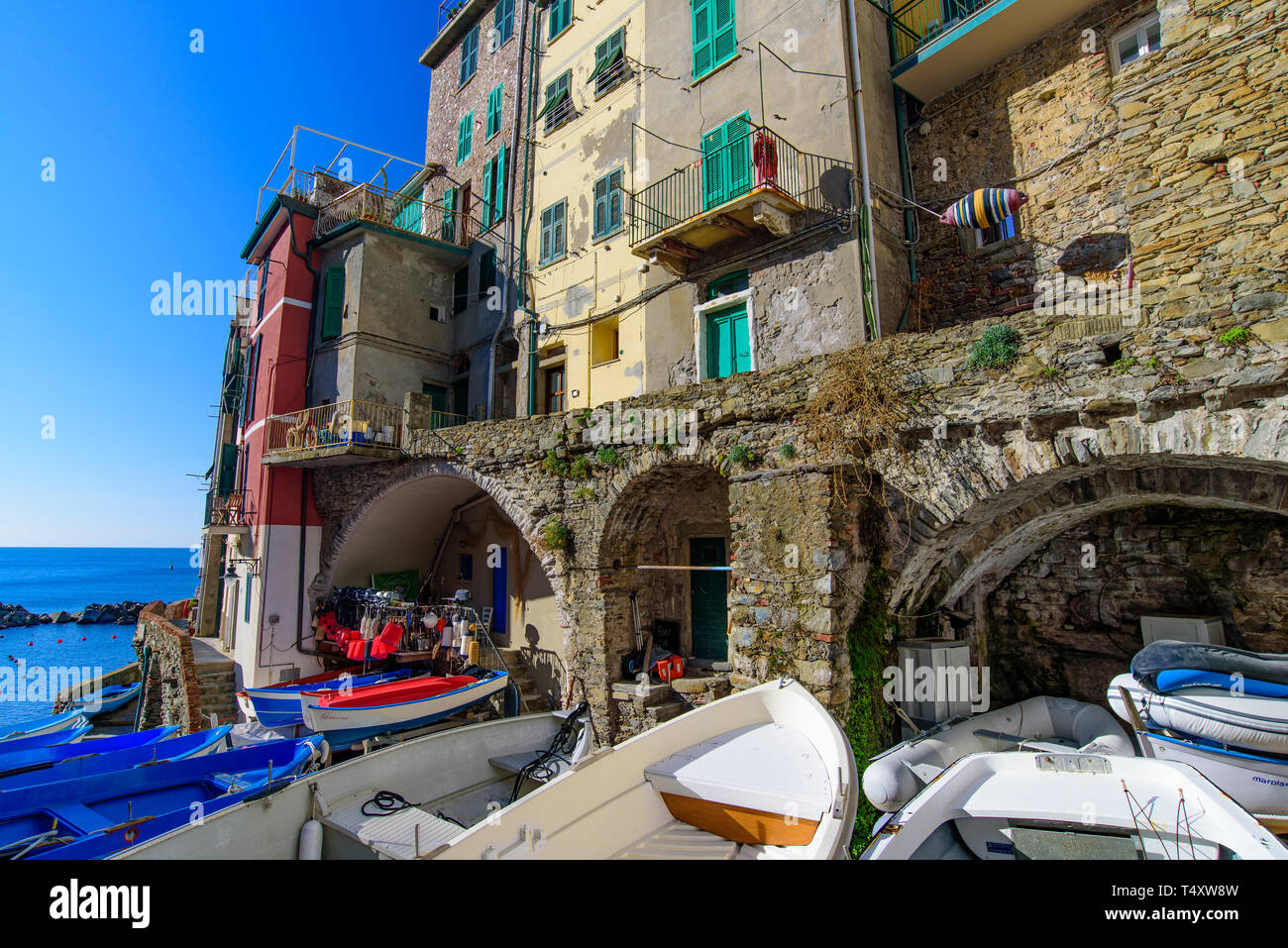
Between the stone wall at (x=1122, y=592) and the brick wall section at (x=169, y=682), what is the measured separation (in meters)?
14.5

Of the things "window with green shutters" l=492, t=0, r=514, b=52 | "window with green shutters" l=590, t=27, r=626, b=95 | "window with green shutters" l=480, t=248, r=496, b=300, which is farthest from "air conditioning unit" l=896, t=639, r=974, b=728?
"window with green shutters" l=492, t=0, r=514, b=52

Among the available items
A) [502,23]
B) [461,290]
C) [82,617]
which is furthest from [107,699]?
[82,617]

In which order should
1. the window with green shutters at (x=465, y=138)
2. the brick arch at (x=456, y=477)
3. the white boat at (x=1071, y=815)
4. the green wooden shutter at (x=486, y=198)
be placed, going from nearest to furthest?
the white boat at (x=1071, y=815) < the brick arch at (x=456, y=477) < the green wooden shutter at (x=486, y=198) < the window with green shutters at (x=465, y=138)

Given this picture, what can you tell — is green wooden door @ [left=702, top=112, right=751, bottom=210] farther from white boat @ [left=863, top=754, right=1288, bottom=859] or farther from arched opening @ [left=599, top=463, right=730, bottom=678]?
white boat @ [left=863, top=754, right=1288, bottom=859]

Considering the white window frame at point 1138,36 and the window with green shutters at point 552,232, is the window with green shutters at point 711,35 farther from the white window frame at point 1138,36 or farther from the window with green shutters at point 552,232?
the white window frame at point 1138,36

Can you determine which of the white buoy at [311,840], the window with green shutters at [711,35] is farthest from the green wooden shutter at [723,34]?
the white buoy at [311,840]

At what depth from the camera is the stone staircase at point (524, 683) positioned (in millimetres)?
12797

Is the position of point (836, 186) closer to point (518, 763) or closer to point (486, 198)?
point (518, 763)

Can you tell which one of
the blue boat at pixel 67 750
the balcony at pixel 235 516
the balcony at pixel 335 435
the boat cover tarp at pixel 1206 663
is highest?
the balcony at pixel 335 435

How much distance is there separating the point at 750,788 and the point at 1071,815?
84.5 inches

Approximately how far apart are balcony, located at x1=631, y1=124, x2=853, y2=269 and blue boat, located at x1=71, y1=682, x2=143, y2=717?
2188 cm

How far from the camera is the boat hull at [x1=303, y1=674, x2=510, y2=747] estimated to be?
32.2ft
